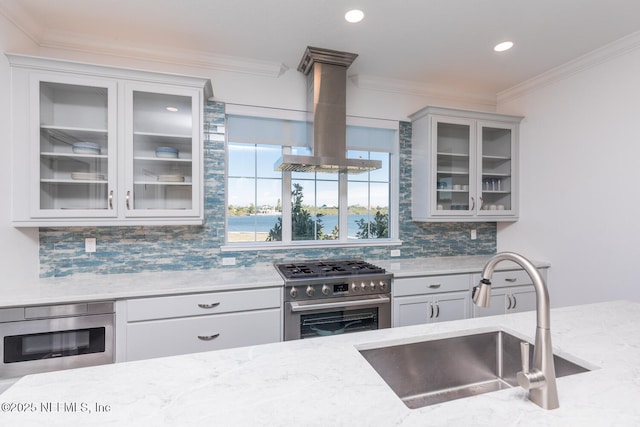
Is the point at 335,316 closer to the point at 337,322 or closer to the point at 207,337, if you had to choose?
the point at 337,322

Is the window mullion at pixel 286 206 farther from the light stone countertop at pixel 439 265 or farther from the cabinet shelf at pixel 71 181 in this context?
the cabinet shelf at pixel 71 181

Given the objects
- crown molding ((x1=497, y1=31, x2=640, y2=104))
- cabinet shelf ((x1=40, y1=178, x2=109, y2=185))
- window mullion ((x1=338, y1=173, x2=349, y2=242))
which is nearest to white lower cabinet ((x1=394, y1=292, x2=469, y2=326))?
window mullion ((x1=338, y1=173, x2=349, y2=242))

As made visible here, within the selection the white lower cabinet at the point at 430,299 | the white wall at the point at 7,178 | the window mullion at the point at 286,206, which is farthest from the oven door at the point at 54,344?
the white lower cabinet at the point at 430,299

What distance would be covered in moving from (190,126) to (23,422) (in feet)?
6.43

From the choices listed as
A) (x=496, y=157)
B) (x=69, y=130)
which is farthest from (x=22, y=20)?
(x=496, y=157)

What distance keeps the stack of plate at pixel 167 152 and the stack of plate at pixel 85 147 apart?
37cm

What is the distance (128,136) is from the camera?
213 cm

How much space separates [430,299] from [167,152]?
93.1 inches

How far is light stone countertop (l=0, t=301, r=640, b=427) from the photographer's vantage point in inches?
27.6

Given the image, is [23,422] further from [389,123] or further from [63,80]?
[389,123]

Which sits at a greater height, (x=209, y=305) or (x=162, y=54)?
(x=162, y=54)

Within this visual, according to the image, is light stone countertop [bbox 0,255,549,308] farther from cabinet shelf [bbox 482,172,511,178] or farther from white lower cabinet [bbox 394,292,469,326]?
cabinet shelf [bbox 482,172,511,178]

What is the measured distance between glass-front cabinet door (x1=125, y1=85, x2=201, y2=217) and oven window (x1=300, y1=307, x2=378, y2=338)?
1.16m

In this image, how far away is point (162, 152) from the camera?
2.28m
